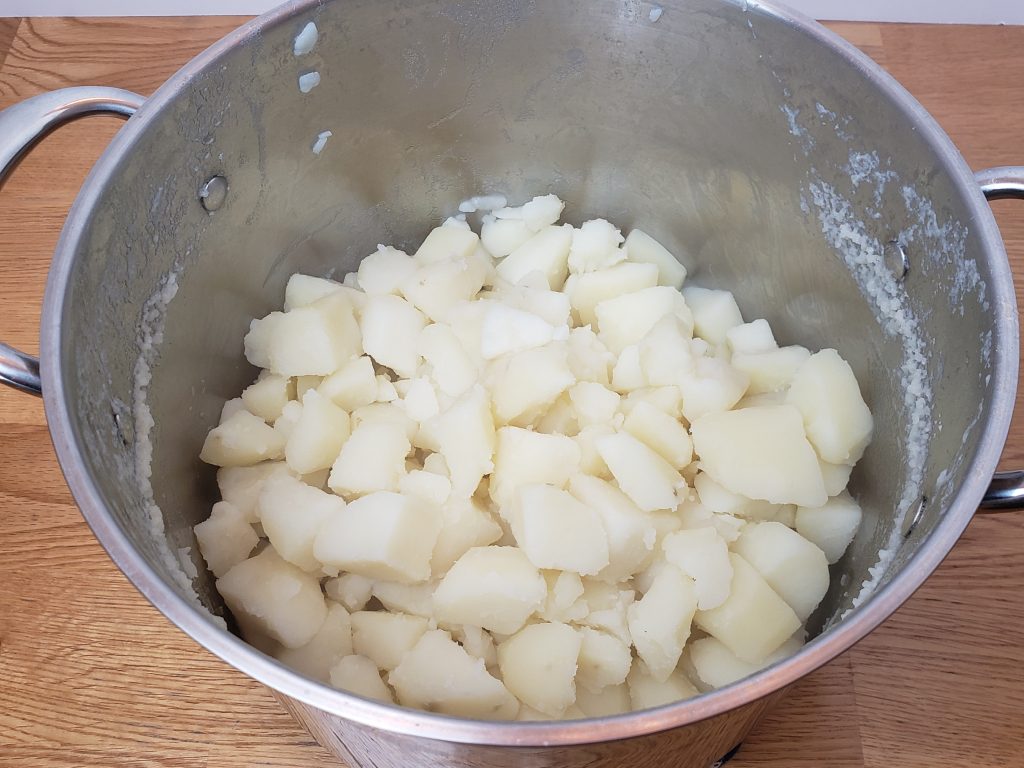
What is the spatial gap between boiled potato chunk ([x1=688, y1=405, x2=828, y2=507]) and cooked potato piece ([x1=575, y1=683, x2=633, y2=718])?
0.76ft

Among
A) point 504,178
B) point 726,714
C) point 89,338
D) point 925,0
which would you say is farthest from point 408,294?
point 925,0

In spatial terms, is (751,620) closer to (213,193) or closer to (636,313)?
(636,313)

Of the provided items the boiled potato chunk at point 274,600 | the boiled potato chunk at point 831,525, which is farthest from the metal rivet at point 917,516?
the boiled potato chunk at point 274,600

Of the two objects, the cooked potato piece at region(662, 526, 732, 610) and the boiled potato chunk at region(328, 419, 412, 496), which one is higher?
the boiled potato chunk at region(328, 419, 412, 496)

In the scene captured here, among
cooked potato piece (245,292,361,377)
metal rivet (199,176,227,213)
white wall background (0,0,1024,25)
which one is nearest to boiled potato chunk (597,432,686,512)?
cooked potato piece (245,292,361,377)

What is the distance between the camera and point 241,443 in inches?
37.5

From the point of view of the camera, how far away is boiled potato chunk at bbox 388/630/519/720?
0.75m

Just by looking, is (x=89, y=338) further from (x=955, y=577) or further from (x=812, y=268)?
(x=955, y=577)

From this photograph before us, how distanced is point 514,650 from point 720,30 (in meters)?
0.67

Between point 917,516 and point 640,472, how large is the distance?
0.85 feet

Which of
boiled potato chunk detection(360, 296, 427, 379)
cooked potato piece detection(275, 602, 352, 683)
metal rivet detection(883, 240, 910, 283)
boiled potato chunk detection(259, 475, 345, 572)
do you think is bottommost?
cooked potato piece detection(275, 602, 352, 683)

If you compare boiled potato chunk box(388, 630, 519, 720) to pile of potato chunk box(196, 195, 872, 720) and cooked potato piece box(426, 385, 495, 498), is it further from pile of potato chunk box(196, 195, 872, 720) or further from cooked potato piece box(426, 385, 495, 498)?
cooked potato piece box(426, 385, 495, 498)

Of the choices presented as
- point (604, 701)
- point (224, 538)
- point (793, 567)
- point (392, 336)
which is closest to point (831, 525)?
point (793, 567)

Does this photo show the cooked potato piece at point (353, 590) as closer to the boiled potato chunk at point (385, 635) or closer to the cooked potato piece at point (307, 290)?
the boiled potato chunk at point (385, 635)
